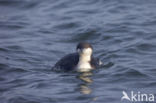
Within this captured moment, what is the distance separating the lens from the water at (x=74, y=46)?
1355 centimetres

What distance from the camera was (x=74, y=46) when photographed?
725 inches

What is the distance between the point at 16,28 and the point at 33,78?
6336 millimetres

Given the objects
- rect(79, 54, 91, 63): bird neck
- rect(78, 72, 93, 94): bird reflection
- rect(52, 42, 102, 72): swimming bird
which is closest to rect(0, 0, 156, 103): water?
rect(78, 72, 93, 94): bird reflection

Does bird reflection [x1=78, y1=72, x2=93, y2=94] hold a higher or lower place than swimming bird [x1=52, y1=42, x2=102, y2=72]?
lower

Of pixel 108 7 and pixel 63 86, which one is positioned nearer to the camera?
pixel 63 86

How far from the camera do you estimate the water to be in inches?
534

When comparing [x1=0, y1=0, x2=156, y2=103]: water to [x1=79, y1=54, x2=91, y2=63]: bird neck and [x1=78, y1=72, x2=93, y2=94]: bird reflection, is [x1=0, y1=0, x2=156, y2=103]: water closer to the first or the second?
[x1=78, y1=72, x2=93, y2=94]: bird reflection

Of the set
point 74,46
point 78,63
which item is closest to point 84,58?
point 78,63

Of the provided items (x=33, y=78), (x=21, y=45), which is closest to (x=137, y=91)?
(x=33, y=78)

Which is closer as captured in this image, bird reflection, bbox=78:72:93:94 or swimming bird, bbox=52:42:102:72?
bird reflection, bbox=78:72:93:94

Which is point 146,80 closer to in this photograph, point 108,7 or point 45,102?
point 45,102

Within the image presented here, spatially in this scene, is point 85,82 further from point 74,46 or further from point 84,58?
point 74,46

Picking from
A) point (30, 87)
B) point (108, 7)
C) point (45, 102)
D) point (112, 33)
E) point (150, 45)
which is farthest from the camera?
point (108, 7)

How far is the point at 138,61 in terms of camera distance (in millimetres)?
16203
